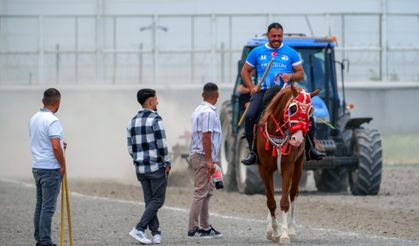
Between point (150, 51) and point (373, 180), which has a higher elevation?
point (150, 51)

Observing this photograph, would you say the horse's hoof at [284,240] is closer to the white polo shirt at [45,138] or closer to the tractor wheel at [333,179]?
the white polo shirt at [45,138]

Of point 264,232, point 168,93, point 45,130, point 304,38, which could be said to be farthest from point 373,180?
point 168,93

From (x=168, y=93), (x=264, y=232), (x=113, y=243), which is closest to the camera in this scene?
(x=113, y=243)

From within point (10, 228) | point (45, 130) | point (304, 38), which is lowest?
point (10, 228)

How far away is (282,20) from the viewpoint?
37688 mm

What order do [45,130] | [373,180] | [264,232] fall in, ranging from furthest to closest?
[373,180]
[264,232]
[45,130]

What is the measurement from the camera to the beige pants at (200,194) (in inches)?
601

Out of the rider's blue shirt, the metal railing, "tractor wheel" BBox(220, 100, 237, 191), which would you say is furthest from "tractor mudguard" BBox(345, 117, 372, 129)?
the metal railing

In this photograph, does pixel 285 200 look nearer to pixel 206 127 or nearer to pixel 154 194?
pixel 206 127

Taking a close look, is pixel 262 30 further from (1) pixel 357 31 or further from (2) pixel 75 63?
(2) pixel 75 63

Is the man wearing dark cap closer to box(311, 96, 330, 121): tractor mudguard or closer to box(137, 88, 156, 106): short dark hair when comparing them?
box(137, 88, 156, 106): short dark hair

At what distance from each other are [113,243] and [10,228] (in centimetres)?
248

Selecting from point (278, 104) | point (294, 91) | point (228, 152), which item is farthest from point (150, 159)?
point (228, 152)

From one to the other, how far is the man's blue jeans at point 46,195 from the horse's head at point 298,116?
2.78 meters
